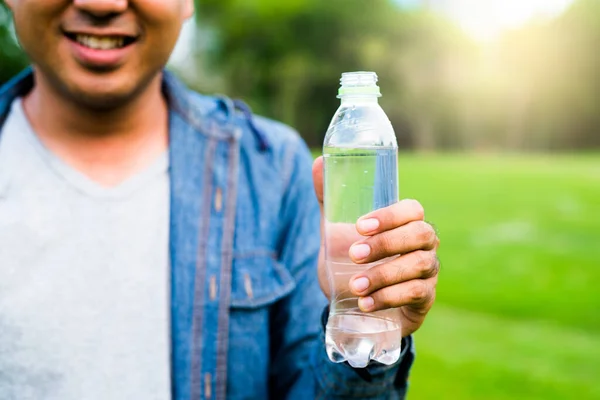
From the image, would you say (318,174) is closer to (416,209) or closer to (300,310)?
(416,209)

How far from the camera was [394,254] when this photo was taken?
5.36 ft

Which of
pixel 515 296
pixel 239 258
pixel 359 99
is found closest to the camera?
pixel 359 99

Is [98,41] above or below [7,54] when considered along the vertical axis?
below

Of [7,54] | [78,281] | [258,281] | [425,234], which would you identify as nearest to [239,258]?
[258,281]

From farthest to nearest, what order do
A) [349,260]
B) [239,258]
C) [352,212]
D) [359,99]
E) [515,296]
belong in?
[515,296] < [239,258] < [352,212] < [349,260] < [359,99]

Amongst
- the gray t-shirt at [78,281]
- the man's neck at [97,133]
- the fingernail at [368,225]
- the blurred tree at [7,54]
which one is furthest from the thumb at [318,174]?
the blurred tree at [7,54]

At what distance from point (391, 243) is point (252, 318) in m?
0.89

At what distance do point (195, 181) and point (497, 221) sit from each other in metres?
12.7

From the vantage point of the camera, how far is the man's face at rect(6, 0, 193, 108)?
7.12 ft

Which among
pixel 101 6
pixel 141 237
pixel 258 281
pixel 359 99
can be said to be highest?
pixel 101 6

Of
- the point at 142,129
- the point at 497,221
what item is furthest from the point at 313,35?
the point at 142,129

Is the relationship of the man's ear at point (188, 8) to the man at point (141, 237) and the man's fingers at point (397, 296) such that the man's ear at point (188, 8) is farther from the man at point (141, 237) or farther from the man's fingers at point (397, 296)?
the man's fingers at point (397, 296)

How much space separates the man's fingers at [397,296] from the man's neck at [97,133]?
1.13m

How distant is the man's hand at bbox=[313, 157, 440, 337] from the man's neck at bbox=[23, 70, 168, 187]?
110cm
